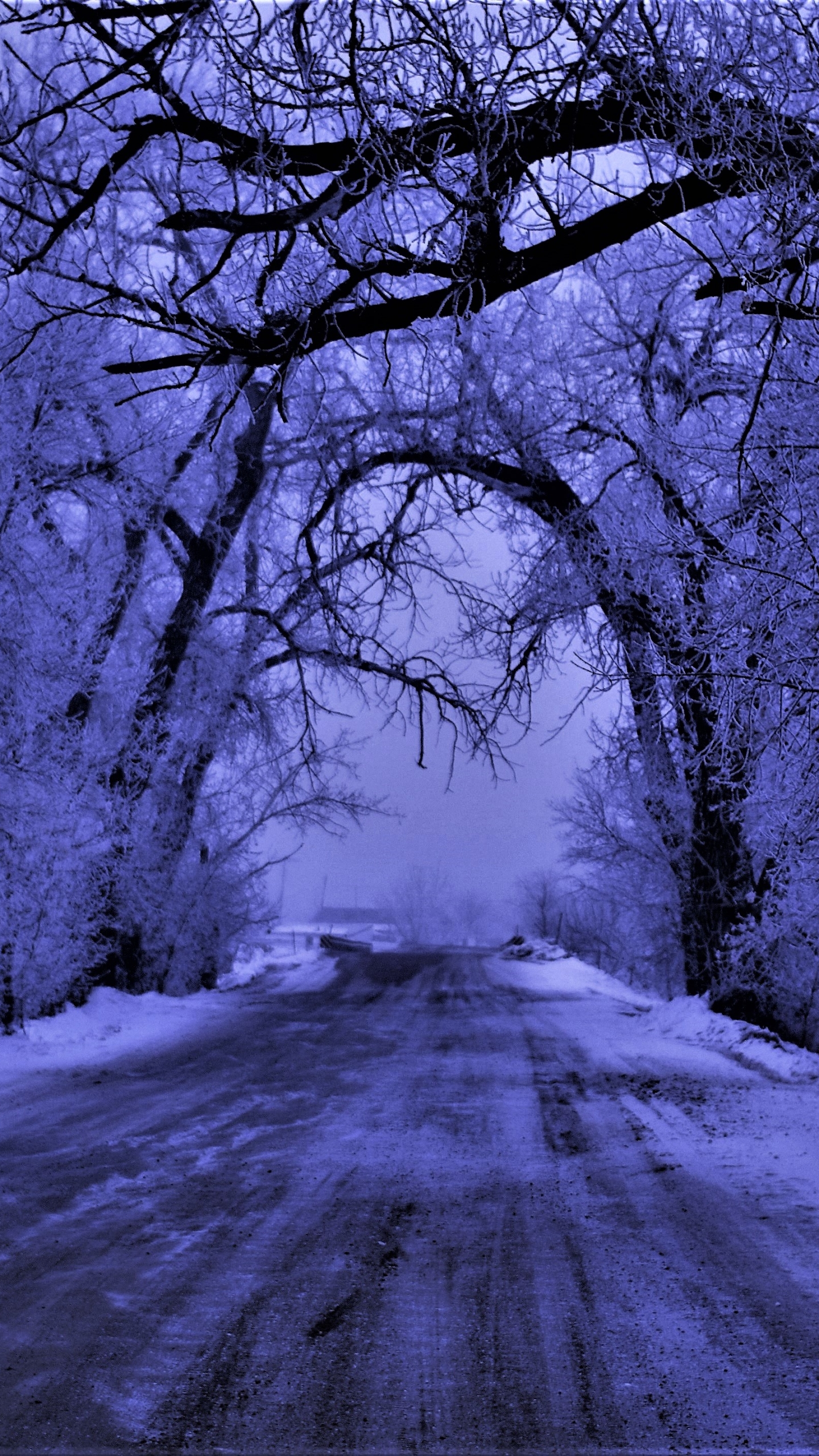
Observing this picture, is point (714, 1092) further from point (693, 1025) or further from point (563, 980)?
point (563, 980)

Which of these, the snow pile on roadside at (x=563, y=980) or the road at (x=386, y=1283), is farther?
the snow pile on roadside at (x=563, y=980)

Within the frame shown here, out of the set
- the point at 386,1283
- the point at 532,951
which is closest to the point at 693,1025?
the point at 386,1283

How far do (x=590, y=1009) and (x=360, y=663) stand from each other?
5761 mm

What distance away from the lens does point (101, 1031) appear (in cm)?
1126

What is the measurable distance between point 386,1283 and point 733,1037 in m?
7.65

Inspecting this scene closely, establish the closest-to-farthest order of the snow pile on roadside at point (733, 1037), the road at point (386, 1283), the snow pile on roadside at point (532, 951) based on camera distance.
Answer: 1. the road at point (386, 1283)
2. the snow pile on roadside at point (733, 1037)
3. the snow pile on roadside at point (532, 951)

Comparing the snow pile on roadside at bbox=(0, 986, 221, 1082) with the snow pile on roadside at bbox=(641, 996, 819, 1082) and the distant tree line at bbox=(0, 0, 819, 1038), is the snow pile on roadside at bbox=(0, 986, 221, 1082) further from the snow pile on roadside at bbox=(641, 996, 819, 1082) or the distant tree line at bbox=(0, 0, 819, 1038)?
the snow pile on roadside at bbox=(641, 996, 819, 1082)

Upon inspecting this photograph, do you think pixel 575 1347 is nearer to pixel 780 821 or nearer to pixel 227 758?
pixel 780 821

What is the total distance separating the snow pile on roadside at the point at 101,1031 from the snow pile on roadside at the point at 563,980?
6.34m

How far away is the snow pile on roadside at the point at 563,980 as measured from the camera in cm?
1836

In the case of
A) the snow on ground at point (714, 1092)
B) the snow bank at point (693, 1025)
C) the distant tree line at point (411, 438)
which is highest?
the distant tree line at point (411, 438)

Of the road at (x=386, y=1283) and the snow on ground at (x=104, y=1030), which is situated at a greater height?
the snow on ground at (x=104, y=1030)

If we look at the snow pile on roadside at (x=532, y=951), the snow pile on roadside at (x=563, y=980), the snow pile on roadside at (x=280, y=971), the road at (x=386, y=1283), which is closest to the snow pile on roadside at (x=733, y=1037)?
the road at (x=386, y=1283)

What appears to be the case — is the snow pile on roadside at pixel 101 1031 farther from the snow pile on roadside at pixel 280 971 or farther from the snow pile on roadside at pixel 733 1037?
the snow pile on roadside at pixel 733 1037
